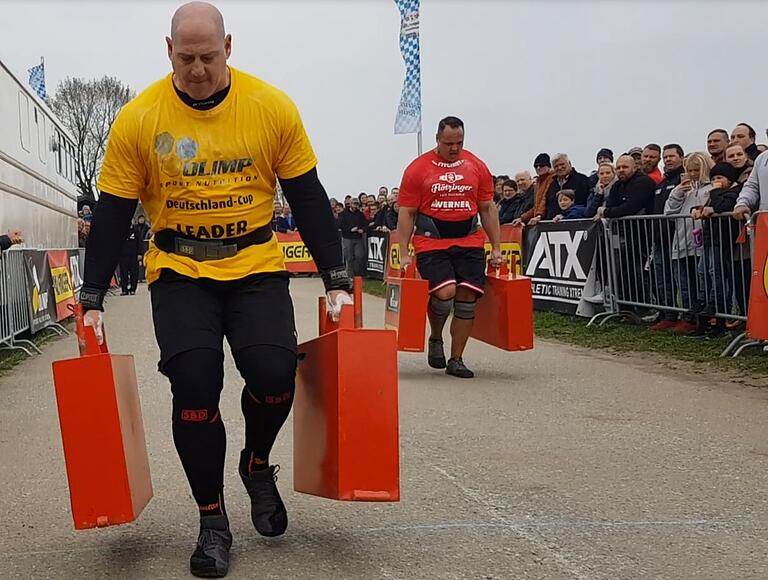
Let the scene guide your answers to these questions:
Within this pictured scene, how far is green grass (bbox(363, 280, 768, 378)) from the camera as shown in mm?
9086

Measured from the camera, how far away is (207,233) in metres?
3.91

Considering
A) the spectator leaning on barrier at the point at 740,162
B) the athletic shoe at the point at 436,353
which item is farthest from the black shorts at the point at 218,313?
the spectator leaning on barrier at the point at 740,162

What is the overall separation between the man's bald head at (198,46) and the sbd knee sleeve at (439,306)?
16.9 feet

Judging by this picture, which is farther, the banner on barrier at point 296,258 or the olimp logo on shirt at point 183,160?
the banner on barrier at point 296,258

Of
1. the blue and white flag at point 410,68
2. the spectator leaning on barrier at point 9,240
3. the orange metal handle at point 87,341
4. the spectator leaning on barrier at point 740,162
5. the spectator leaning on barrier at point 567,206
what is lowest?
the orange metal handle at point 87,341

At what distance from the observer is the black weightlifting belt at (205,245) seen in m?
3.91

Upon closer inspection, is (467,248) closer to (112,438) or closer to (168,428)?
(168,428)

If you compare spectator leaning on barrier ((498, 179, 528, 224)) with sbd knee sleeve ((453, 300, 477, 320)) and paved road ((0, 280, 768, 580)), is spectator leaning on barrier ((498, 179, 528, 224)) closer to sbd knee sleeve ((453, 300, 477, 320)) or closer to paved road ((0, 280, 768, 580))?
sbd knee sleeve ((453, 300, 477, 320))

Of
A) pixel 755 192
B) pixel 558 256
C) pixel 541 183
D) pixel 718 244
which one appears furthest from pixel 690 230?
pixel 541 183

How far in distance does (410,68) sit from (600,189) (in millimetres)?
12055

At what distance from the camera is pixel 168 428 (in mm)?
6746

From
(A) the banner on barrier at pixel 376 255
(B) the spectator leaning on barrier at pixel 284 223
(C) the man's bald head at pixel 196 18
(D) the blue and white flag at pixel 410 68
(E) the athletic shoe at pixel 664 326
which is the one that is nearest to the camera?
(C) the man's bald head at pixel 196 18

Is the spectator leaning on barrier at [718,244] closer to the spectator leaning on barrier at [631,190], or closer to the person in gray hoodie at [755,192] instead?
the person in gray hoodie at [755,192]

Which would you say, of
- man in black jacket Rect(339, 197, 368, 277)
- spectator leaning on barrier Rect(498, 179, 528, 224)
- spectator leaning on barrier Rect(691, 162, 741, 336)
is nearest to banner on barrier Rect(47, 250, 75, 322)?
spectator leaning on barrier Rect(498, 179, 528, 224)
